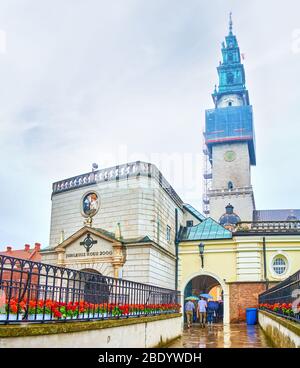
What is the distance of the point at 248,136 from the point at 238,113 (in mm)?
3991

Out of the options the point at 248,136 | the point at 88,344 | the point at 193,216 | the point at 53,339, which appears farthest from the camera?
the point at 248,136

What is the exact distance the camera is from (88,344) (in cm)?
771

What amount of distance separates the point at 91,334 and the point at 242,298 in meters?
16.8

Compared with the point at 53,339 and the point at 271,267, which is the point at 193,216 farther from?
the point at 53,339

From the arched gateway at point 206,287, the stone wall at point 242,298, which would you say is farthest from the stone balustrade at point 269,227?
the arched gateway at point 206,287

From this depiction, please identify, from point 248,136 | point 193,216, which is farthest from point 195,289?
point 248,136

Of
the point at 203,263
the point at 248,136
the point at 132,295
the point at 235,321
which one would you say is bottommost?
the point at 235,321

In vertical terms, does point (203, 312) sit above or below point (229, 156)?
below

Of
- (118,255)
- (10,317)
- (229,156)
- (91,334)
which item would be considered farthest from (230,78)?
(10,317)

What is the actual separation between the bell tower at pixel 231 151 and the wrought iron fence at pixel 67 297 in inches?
1549

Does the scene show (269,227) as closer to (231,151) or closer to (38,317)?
(38,317)

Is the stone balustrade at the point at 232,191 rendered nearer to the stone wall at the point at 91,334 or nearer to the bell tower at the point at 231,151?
the bell tower at the point at 231,151

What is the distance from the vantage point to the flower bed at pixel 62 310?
21.3 feet

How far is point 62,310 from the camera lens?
299 inches
